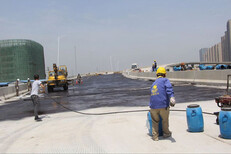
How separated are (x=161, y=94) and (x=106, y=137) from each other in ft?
6.23

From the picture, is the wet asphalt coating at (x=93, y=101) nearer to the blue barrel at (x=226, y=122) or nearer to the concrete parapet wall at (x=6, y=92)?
the concrete parapet wall at (x=6, y=92)

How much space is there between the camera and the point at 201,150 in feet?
16.6

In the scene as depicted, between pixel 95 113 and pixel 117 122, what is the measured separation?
2.43 metres

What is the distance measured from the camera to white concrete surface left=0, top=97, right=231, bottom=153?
5.42 metres

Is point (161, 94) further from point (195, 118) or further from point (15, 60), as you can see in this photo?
point (15, 60)

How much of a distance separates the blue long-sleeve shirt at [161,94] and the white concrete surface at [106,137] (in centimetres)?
87

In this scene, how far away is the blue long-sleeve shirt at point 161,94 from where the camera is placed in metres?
5.71

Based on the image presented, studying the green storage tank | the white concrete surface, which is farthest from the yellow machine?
the green storage tank

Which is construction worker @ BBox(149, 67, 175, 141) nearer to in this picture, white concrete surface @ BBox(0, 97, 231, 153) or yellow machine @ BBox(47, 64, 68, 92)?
white concrete surface @ BBox(0, 97, 231, 153)

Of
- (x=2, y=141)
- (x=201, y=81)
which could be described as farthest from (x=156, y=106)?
(x=201, y=81)

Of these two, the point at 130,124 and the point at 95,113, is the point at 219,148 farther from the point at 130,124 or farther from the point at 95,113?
the point at 95,113

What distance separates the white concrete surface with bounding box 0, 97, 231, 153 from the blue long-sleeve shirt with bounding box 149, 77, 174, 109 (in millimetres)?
866

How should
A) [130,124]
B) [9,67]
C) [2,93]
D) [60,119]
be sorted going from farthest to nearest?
[9,67] → [2,93] → [60,119] → [130,124]

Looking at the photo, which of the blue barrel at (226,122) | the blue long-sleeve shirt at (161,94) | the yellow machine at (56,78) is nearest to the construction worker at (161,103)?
the blue long-sleeve shirt at (161,94)
